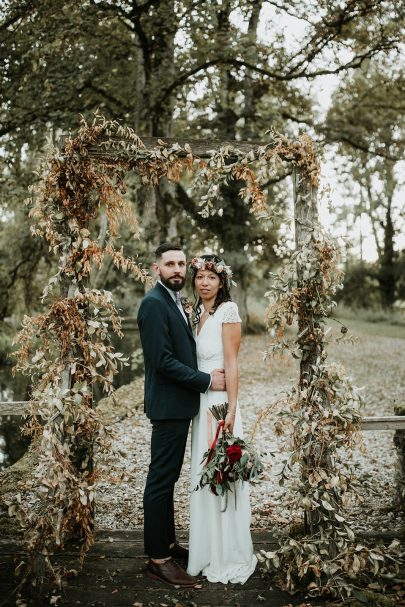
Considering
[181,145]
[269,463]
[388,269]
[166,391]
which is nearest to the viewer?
[166,391]

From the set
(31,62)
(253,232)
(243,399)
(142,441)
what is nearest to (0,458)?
(142,441)

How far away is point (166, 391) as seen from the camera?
4.03 m

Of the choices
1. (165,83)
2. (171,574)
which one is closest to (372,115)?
(165,83)

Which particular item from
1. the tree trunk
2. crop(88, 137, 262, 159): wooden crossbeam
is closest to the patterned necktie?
crop(88, 137, 262, 159): wooden crossbeam

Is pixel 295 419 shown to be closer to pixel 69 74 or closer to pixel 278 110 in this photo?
pixel 69 74

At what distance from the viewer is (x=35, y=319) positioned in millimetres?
4172

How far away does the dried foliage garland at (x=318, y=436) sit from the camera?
151 inches

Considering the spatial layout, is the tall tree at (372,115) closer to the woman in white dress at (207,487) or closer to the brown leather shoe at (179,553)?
the woman in white dress at (207,487)

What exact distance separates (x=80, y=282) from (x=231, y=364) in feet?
4.49

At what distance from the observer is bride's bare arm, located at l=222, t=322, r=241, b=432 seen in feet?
13.3

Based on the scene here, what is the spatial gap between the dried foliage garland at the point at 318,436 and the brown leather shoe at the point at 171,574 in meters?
0.57

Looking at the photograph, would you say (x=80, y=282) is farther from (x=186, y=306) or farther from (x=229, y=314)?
(x=229, y=314)

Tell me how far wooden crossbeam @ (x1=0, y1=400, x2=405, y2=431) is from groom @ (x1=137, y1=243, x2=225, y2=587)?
123 centimetres

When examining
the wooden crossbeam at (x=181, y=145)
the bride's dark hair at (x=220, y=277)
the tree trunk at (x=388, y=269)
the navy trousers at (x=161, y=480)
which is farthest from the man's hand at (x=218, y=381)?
the tree trunk at (x=388, y=269)
